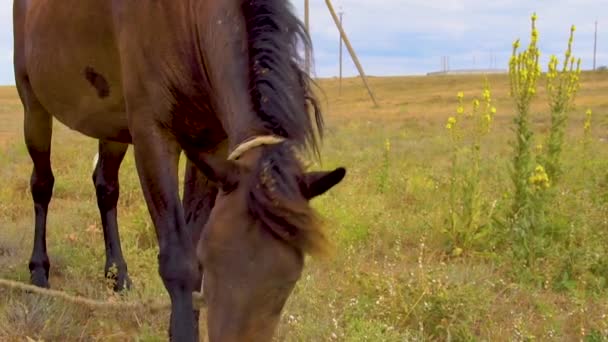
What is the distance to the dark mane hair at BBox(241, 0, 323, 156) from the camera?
223 centimetres

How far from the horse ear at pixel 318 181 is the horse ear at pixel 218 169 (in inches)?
9.3

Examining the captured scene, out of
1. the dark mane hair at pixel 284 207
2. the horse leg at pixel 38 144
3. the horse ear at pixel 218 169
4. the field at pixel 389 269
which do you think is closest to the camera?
the dark mane hair at pixel 284 207

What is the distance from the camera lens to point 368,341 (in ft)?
10.1

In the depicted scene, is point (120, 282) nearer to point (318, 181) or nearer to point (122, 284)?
Result: point (122, 284)

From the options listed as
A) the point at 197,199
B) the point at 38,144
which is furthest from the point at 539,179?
the point at 38,144

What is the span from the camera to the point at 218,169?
2.06 m

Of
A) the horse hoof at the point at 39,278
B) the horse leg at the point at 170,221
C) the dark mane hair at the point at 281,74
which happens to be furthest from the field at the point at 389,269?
the horse leg at the point at 170,221

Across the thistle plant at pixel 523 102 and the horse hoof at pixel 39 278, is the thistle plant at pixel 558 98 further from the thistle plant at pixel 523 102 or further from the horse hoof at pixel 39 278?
the horse hoof at pixel 39 278

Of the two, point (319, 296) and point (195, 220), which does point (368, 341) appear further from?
point (195, 220)

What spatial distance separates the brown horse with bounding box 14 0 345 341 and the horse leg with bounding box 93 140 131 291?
11mm

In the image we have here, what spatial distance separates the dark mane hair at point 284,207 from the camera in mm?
1928

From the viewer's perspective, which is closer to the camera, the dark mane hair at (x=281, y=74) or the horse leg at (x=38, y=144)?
the dark mane hair at (x=281, y=74)

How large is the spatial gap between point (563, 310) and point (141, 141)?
2.65m

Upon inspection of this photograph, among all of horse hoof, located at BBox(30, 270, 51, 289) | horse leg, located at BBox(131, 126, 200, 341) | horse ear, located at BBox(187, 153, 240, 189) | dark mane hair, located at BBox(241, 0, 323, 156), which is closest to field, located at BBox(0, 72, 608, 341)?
horse hoof, located at BBox(30, 270, 51, 289)
